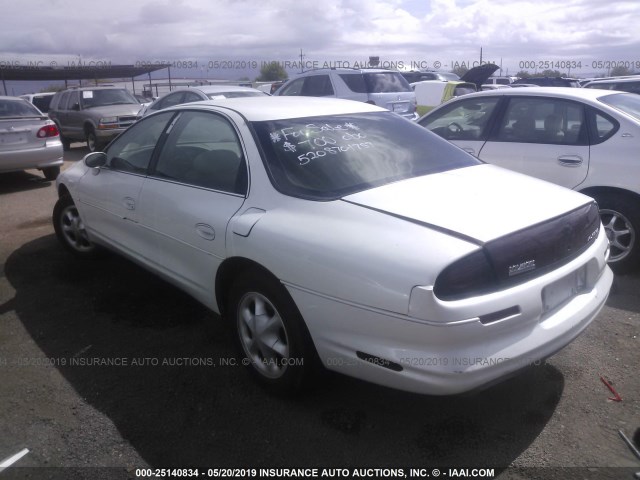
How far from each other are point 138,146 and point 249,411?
244 centimetres

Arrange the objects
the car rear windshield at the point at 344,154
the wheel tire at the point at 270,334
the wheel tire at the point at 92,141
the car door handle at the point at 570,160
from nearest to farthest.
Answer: the wheel tire at the point at 270,334 < the car rear windshield at the point at 344,154 < the car door handle at the point at 570,160 < the wheel tire at the point at 92,141

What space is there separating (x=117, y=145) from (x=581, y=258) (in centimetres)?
368

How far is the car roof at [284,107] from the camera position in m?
3.43

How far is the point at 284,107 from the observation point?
3645 mm

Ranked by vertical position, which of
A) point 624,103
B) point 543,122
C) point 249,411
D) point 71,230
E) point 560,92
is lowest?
point 249,411

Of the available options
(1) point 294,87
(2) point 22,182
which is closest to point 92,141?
(2) point 22,182

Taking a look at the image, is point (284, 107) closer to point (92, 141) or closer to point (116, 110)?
point (116, 110)

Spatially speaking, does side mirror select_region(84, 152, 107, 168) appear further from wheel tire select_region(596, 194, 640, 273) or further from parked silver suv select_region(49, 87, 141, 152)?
parked silver suv select_region(49, 87, 141, 152)

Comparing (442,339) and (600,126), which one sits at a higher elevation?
(600,126)

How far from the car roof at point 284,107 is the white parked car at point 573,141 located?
75.7 inches

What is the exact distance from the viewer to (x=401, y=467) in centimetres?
250

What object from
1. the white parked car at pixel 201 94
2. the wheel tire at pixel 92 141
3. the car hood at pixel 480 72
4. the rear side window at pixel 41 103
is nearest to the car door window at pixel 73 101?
the wheel tire at pixel 92 141

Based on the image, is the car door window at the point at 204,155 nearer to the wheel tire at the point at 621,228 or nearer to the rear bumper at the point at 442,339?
the rear bumper at the point at 442,339

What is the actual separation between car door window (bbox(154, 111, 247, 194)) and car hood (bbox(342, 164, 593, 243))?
883 millimetres
